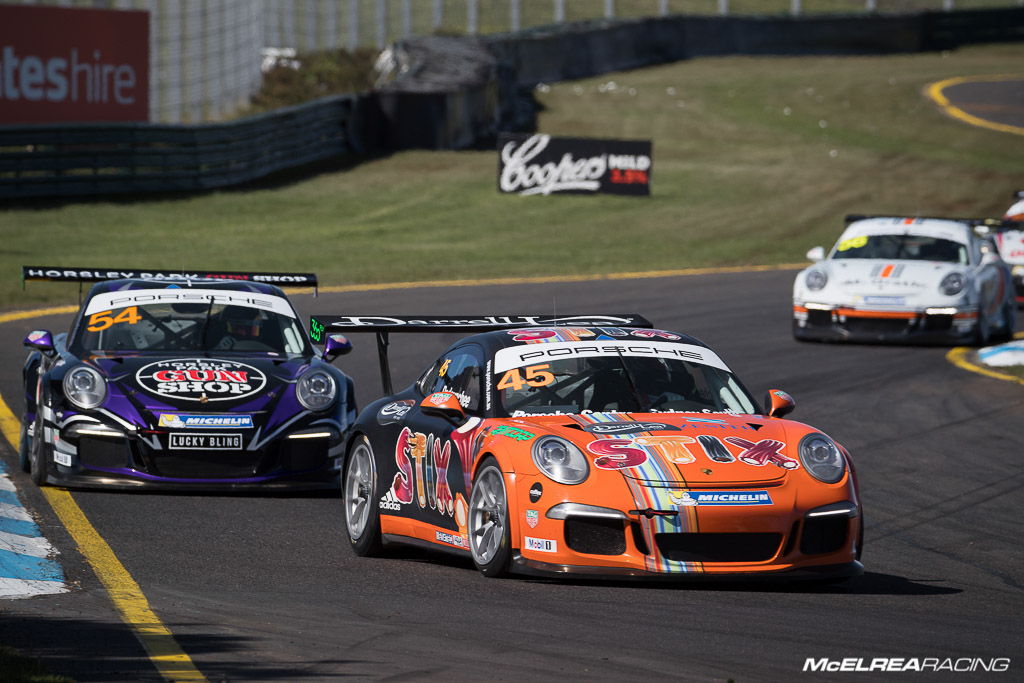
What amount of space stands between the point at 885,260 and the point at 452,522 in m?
11.7

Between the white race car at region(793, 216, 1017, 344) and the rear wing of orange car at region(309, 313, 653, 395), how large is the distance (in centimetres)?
886

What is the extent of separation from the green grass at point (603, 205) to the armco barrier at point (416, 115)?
63 cm

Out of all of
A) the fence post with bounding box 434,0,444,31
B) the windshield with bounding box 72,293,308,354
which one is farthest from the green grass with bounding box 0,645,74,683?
the fence post with bounding box 434,0,444,31

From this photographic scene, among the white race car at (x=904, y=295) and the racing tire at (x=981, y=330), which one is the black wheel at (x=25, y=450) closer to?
the white race car at (x=904, y=295)

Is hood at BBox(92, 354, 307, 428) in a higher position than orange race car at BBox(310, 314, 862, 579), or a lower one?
lower

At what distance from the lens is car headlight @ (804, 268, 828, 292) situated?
18.9m

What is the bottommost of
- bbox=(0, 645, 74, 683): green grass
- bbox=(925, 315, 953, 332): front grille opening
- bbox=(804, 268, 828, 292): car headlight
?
bbox=(925, 315, 953, 332): front grille opening

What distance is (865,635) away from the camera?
22.3ft

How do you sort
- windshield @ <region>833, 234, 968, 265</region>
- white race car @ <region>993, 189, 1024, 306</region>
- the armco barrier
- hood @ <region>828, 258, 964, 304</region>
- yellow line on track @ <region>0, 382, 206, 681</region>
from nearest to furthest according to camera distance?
yellow line on track @ <region>0, 382, 206, 681</region>
hood @ <region>828, 258, 964, 304</region>
windshield @ <region>833, 234, 968, 265</region>
white race car @ <region>993, 189, 1024, 306</region>
the armco barrier

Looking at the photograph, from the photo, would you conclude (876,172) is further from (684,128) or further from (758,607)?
(758,607)

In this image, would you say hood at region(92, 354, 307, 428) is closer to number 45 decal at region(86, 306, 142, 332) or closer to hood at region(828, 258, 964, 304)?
number 45 decal at region(86, 306, 142, 332)

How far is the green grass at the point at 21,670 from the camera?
5465 mm

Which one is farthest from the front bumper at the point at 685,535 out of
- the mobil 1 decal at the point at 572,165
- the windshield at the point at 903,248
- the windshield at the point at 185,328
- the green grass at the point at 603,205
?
the mobil 1 decal at the point at 572,165

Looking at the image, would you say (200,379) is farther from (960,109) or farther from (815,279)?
(960,109)
